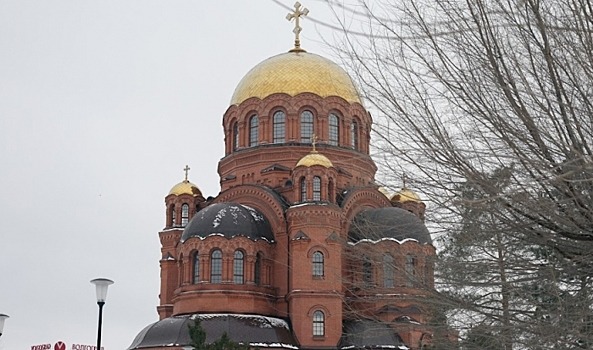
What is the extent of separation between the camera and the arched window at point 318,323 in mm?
30141

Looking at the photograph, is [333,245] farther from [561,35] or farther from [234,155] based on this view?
[561,35]

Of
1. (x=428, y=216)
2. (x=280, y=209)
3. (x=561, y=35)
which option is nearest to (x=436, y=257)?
(x=428, y=216)

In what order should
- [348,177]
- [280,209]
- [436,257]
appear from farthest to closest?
[348,177]
[280,209]
[436,257]

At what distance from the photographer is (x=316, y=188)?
3139 cm

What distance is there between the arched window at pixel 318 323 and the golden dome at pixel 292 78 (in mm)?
9002

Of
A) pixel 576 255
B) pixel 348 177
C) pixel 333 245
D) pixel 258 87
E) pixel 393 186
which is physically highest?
pixel 258 87

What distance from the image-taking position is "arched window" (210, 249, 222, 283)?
3062 centimetres

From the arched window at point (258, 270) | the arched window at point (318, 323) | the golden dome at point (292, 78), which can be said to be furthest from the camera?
the golden dome at point (292, 78)

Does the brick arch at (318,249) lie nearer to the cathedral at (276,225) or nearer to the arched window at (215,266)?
the cathedral at (276,225)

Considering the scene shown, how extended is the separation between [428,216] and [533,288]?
1.10 metres

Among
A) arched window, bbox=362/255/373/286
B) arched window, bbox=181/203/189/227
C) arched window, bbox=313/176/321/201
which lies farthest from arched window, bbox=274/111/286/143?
arched window, bbox=362/255/373/286

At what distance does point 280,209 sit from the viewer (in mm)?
32219

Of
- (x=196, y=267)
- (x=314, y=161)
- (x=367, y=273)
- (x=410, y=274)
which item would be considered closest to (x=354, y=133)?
(x=314, y=161)

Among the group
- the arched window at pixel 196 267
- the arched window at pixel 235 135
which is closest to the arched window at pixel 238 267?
the arched window at pixel 196 267
